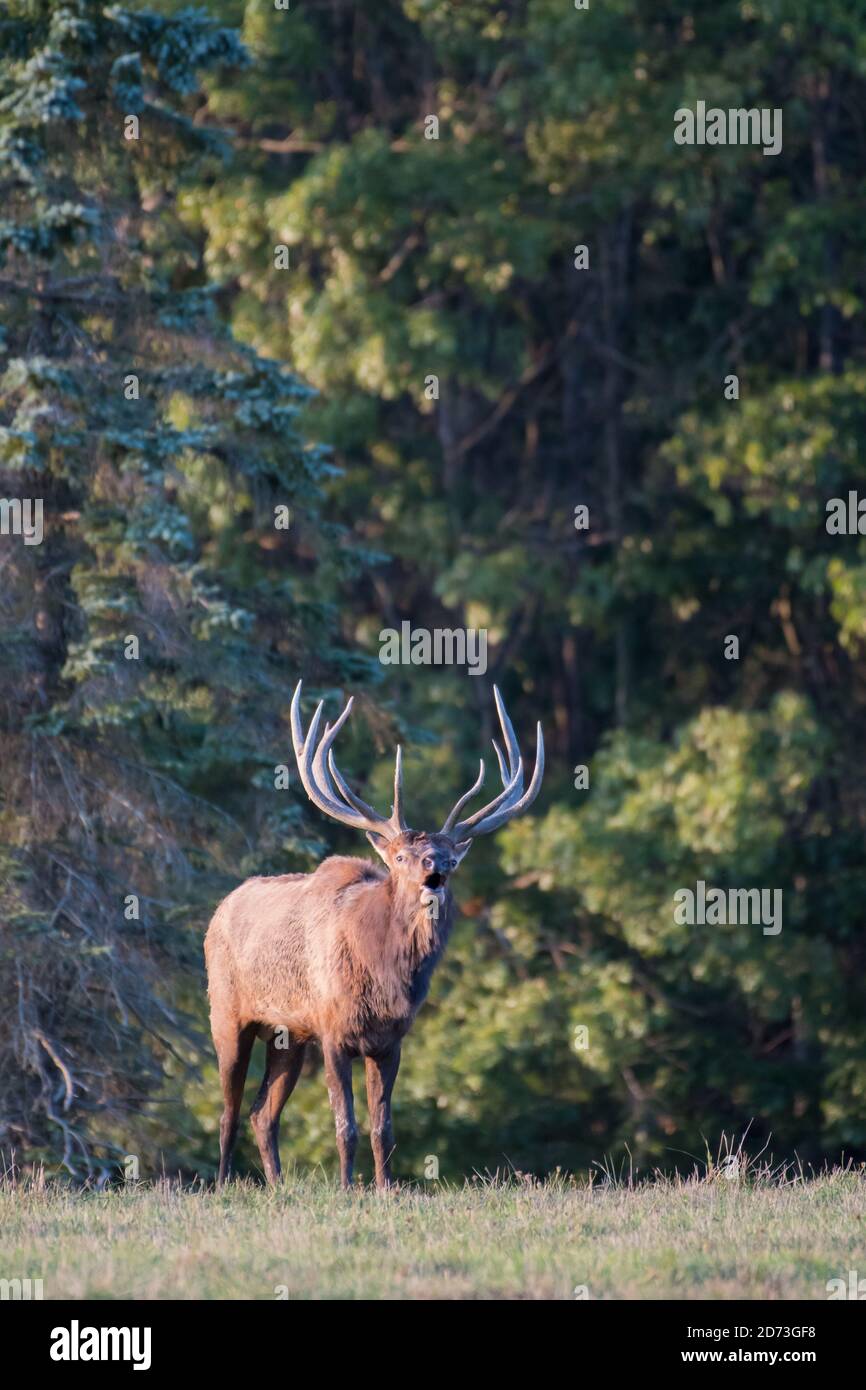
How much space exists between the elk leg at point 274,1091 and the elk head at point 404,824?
1.32 m

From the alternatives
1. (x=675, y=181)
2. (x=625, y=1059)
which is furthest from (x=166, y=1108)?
(x=675, y=181)

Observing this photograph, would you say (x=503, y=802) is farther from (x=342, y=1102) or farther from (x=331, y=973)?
(x=342, y=1102)

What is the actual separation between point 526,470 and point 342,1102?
15.6 metres

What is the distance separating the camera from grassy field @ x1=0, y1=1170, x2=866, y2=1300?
25.6ft

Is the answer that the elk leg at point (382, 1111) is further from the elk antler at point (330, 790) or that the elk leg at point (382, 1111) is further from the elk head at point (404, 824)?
the elk antler at point (330, 790)

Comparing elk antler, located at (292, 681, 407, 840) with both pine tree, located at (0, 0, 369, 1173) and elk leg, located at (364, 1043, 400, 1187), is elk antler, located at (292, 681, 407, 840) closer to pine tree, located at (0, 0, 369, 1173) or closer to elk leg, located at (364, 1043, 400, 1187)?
elk leg, located at (364, 1043, 400, 1187)

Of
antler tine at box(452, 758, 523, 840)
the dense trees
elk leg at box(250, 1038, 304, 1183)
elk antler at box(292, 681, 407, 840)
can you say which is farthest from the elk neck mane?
the dense trees

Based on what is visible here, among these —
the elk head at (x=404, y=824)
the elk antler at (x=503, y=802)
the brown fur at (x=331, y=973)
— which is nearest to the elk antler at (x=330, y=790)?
the elk head at (x=404, y=824)

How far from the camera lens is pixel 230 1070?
12.1 m

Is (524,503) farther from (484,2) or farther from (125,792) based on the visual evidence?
(125,792)

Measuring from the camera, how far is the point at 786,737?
21.1 metres

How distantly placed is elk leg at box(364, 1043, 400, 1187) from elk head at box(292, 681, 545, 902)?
0.93m

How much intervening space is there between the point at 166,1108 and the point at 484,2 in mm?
12926

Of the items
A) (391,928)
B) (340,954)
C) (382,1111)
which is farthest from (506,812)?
(382,1111)
